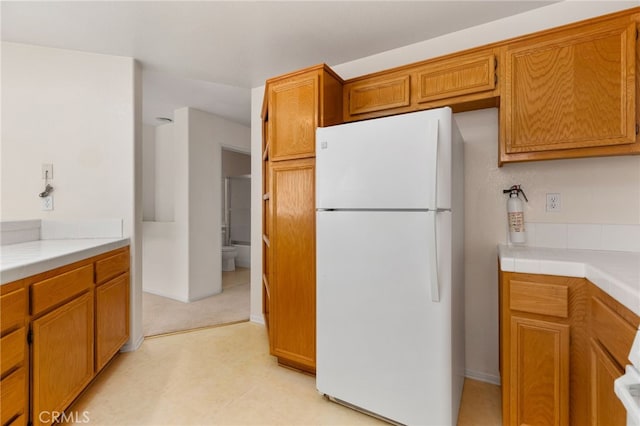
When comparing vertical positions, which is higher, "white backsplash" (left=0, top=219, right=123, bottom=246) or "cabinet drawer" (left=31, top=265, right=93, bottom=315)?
"white backsplash" (left=0, top=219, right=123, bottom=246)

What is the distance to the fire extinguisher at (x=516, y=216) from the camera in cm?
187

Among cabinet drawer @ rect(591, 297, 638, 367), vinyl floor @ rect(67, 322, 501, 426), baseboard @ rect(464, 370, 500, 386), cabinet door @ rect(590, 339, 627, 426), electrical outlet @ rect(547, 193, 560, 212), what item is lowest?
vinyl floor @ rect(67, 322, 501, 426)

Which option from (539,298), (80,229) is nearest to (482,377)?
(539,298)

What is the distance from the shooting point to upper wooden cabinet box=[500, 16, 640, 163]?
1.50 metres

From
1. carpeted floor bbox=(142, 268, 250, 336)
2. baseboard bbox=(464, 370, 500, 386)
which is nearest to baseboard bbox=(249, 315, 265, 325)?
carpeted floor bbox=(142, 268, 250, 336)

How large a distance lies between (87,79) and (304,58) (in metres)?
1.75

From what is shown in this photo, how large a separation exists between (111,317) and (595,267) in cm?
278

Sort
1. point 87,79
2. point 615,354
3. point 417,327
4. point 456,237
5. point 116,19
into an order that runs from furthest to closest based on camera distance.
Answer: point 87,79
point 116,19
point 456,237
point 417,327
point 615,354

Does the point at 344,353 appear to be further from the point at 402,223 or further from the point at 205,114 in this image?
the point at 205,114

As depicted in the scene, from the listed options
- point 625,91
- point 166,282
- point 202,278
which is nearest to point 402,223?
point 625,91

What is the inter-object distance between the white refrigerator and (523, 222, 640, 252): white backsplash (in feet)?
1.93

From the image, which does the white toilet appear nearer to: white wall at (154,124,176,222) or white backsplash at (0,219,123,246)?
white wall at (154,124,176,222)

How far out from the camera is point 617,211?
171cm

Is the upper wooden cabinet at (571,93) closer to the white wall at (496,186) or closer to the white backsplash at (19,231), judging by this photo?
the white wall at (496,186)
